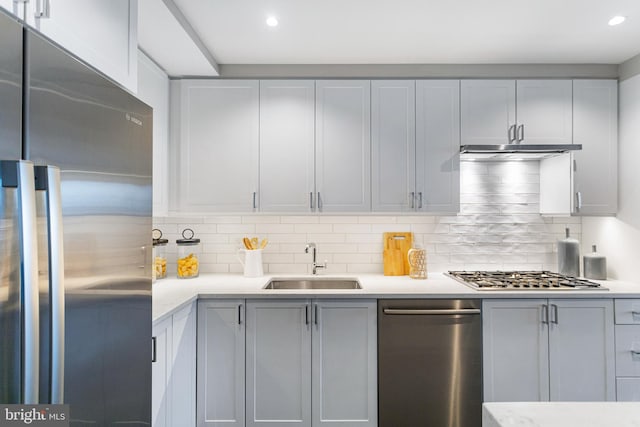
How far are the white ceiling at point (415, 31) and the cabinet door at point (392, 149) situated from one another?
0.92 ft

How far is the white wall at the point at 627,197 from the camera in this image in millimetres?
2525

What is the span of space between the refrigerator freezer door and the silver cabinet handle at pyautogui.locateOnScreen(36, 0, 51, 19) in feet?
0.61

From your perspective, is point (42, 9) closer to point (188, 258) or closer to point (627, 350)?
point (188, 258)

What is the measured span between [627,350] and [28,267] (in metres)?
3.06

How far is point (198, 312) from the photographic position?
2.34 metres

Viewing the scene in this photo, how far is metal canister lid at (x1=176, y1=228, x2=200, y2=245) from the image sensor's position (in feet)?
9.16

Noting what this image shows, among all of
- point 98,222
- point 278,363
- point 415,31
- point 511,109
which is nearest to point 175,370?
point 278,363

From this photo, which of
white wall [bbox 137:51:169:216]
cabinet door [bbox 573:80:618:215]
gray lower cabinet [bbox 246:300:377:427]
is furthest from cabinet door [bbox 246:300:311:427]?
cabinet door [bbox 573:80:618:215]

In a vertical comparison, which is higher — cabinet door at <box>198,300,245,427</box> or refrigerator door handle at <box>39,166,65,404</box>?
refrigerator door handle at <box>39,166,65,404</box>

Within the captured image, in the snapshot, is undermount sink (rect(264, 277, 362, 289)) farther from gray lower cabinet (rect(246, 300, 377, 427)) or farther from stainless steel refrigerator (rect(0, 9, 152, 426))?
stainless steel refrigerator (rect(0, 9, 152, 426))

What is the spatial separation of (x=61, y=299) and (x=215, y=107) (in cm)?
217

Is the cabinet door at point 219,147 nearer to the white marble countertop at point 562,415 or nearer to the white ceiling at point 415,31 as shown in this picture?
the white ceiling at point 415,31

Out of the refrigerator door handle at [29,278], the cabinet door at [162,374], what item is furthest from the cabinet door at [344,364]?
the refrigerator door handle at [29,278]

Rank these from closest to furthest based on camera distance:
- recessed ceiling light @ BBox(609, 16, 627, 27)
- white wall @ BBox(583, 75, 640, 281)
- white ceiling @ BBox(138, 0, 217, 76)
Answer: white ceiling @ BBox(138, 0, 217, 76) < recessed ceiling light @ BBox(609, 16, 627, 27) < white wall @ BBox(583, 75, 640, 281)
